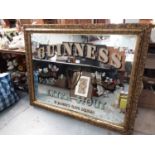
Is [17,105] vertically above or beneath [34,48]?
beneath

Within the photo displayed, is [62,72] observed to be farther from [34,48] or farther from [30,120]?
[30,120]

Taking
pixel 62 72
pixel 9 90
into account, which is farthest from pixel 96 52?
pixel 9 90

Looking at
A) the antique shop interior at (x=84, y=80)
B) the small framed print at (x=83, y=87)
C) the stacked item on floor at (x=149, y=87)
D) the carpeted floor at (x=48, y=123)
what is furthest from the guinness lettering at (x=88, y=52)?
the carpeted floor at (x=48, y=123)

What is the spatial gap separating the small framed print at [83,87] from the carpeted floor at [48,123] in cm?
20

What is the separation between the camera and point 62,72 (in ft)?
4.11

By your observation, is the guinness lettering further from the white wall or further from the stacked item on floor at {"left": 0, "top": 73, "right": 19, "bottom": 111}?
the stacked item on floor at {"left": 0, "top": 73, "right": 19, "bottom": 111}

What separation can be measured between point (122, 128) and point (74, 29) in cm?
68

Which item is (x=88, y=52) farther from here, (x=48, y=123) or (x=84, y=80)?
(x=48, y=123)

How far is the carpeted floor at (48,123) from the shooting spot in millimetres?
1106

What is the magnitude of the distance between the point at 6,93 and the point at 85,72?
686 millimetres

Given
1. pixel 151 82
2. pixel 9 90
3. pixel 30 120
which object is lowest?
pixel 30 120

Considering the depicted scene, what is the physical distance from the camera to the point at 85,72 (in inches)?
45.4

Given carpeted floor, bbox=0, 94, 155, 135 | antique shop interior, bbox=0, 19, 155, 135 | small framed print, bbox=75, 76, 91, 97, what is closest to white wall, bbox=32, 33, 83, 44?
antique shop interior, bbox=0, 19, 155, 135

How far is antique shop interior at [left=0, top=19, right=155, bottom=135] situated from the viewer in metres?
0.96
